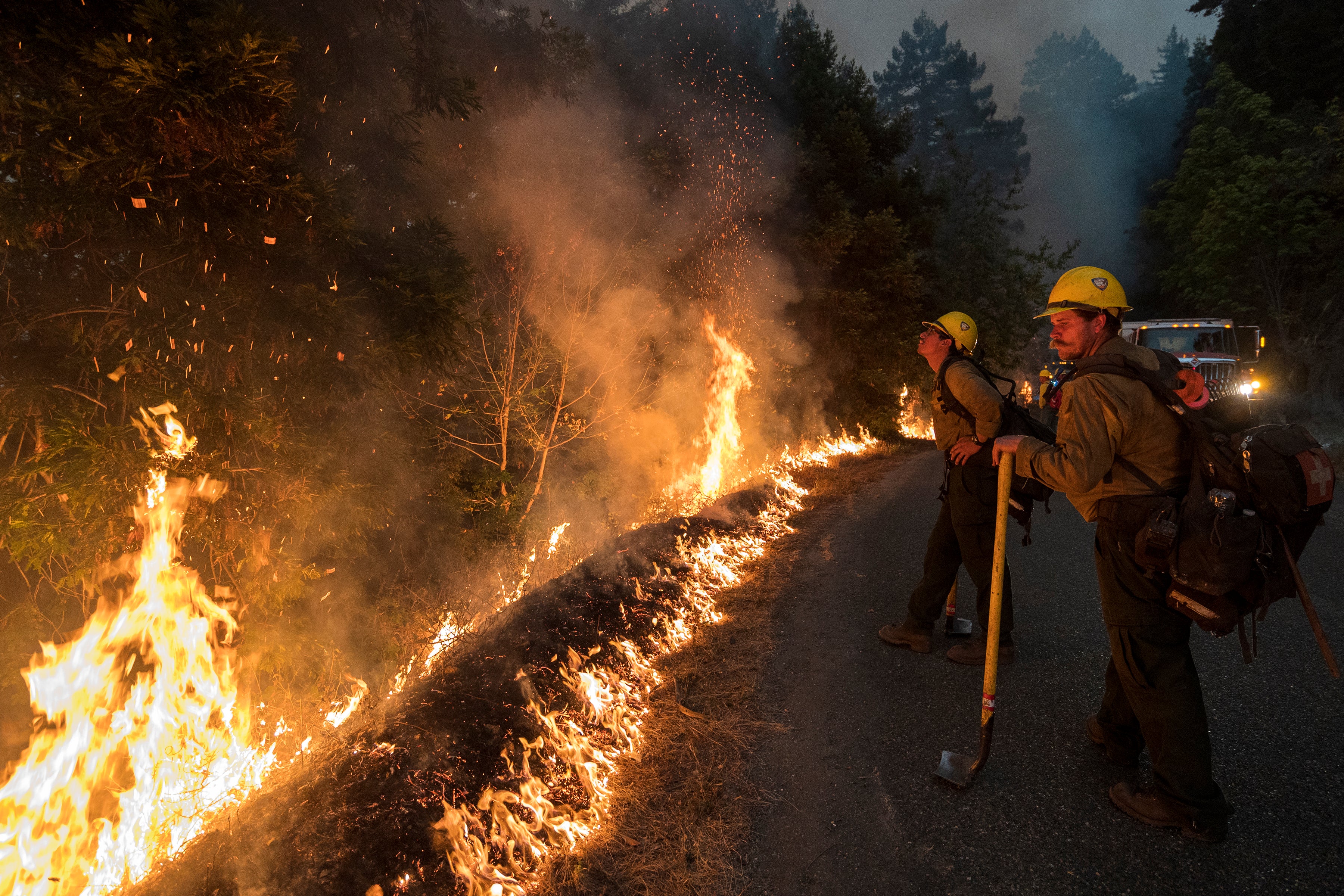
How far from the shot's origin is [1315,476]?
236 centimetres

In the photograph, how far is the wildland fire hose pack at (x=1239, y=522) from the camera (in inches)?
94.0

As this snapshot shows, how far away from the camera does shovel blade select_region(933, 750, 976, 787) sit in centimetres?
297

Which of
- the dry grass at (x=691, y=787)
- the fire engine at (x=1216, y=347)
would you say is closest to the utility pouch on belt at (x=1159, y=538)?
the dry grass at (x=691, y=787)

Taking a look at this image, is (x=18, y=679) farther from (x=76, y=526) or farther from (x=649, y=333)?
(x=649, y=333)

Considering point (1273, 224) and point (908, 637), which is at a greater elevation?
point (1273, 224)

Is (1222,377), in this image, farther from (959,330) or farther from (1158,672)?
(1158,672)

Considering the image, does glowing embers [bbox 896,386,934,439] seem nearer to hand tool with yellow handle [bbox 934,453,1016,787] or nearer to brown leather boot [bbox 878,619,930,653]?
brown leather boot [bbox 878,619,930,653]

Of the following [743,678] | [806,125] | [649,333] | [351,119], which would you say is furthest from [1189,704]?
[806,125]

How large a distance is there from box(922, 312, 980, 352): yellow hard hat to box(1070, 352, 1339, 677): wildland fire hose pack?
187 centimetres

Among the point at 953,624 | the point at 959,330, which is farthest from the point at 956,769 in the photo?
the point at 959,330

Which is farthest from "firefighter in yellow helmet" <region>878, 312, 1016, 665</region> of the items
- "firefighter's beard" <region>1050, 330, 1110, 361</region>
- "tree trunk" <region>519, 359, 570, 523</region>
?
"tree trunk" <region>519, 359, 570, 523</region>

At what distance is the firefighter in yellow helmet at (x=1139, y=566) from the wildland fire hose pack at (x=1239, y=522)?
0.09 meters

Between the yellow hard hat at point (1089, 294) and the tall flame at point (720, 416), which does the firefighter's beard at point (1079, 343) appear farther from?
the tall flame at point (720, 416)

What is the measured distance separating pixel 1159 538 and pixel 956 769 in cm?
130
